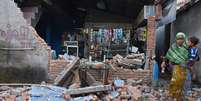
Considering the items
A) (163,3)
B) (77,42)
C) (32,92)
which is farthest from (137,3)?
(32,92)

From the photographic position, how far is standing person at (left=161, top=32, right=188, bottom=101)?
9.84m

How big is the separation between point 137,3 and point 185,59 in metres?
6.31

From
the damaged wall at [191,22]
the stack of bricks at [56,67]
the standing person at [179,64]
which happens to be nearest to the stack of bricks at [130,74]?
the stack of bricks at [56,67]

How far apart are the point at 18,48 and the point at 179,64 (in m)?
4.62

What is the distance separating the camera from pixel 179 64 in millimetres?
9844

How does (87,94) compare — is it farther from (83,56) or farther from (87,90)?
(83,56)

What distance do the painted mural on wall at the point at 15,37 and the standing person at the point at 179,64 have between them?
4202 mm

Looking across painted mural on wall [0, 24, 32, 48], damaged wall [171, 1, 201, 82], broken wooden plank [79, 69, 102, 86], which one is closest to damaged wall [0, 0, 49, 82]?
painted mural on wall [0, 24, 32, 48]

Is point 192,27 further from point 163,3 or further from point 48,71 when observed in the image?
point 48,71

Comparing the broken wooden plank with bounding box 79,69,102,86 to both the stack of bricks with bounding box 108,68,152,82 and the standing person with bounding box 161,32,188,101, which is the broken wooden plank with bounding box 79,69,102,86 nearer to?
the stack of bricks with bounding box 108,68,152,82

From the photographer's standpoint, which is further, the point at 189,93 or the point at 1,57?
the point at 1,57

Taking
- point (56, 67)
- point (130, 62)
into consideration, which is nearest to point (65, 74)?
point (56, 67)

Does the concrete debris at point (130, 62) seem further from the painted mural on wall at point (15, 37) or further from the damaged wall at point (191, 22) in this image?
the painted mural on wall at point (15, 37)

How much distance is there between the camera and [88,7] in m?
18.2
